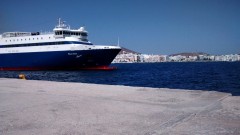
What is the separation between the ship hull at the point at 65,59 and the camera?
1592 inches

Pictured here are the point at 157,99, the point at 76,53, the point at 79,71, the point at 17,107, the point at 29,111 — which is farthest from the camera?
the point at 79,71

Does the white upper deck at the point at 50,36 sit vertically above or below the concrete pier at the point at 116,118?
above

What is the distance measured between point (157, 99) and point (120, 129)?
3041 millimetres

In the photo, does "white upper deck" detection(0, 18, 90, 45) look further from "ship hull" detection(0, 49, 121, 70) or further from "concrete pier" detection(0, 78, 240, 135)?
"concrete pier" detection(0, 78, 240, 135)

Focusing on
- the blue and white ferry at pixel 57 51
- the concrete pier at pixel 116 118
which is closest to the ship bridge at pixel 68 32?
the blue and white ferry at pixel 57 51

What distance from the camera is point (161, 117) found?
4.52 meters

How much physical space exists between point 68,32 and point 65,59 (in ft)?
17.7

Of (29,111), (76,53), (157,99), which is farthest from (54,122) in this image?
(76,53)

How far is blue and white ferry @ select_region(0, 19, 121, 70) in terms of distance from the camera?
1597 inches

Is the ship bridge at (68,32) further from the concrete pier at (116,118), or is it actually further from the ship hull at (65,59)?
the concrete pier at (116,118)

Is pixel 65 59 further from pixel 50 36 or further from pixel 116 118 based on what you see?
pixel 116 118

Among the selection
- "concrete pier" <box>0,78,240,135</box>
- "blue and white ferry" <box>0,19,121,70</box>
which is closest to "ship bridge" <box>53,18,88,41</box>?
"blue and white ferry" <box>0,19,121,70</box>

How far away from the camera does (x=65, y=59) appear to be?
4078 cm

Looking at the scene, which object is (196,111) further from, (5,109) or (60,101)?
(5,109)
